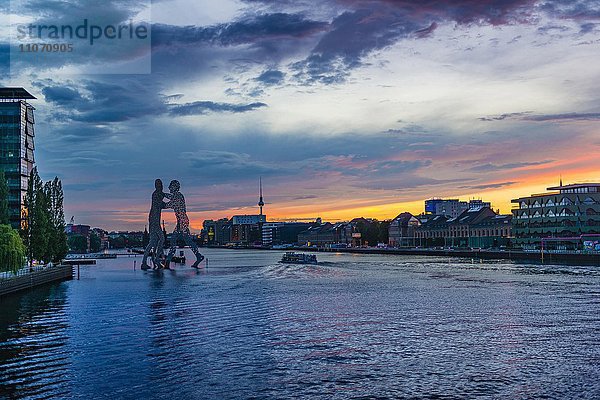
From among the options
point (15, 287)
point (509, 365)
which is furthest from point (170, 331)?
point (15, 287)

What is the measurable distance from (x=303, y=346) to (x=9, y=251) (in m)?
41.9

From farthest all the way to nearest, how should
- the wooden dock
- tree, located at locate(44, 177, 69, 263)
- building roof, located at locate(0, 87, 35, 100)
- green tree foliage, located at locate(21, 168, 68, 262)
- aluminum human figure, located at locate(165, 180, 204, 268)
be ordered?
building roof, located at locate(0, 87, 35, 100) < aluminum human figure, located at locate(165, 180, 204, 268) < tree, located at locate(44, 177, 69, 263) < green tree foliage, located at locate(21, 168, 68, 262) < the wooden dock

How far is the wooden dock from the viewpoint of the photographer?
64.1 metres

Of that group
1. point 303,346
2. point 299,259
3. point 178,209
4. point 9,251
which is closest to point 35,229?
point 9,251

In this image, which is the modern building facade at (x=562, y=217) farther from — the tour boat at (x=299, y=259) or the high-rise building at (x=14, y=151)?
the high-rise building at (x=14, y=151)

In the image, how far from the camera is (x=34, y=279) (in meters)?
77.1

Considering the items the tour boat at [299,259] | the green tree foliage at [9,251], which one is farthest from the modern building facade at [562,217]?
the green tree foliage at [9,251]

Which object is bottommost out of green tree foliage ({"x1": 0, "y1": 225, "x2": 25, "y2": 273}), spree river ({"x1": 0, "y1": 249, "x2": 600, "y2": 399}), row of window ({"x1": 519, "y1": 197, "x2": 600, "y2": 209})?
spree river ({"x1": 0, "y1": 249, "x2": 600, "y2": 399})

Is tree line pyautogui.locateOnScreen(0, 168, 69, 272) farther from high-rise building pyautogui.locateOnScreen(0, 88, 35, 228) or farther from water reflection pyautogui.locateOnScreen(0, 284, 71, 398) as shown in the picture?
water reflection pyautogui.locateOnScreen(0, 284, 71, 398)

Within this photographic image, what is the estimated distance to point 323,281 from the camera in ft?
287

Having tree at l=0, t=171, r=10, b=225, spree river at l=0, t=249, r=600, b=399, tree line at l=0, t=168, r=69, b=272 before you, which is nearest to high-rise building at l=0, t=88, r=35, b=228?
tree line at l=0, t=168, r=69, b=272

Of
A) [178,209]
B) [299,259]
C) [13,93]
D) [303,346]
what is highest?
[13,93]

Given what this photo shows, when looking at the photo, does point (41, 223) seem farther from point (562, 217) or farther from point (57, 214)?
point (562, 217)

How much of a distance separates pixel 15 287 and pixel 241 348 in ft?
138
